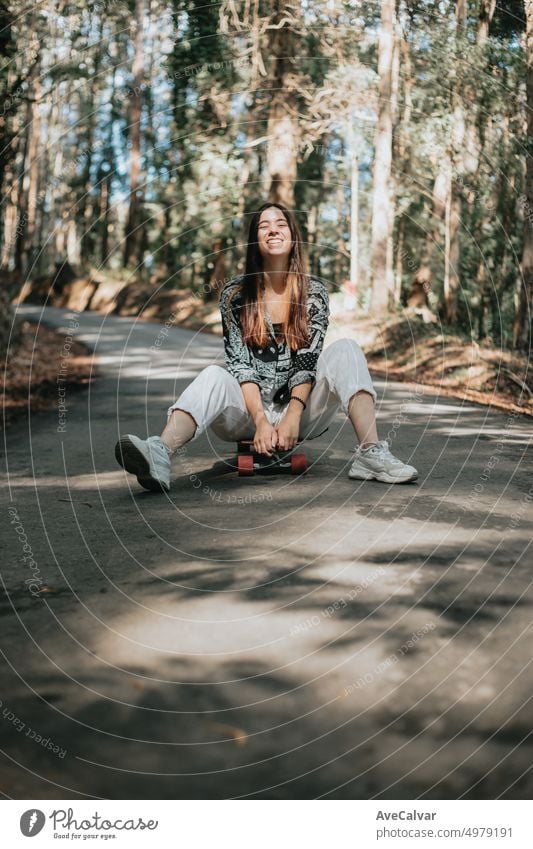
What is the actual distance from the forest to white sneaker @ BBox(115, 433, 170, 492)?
8.30 ft

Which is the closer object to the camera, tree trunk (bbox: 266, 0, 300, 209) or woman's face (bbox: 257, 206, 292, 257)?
woman's face (bbox: 257, 206, 292, 257)

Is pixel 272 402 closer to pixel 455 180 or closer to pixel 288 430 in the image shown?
pixel 288 430

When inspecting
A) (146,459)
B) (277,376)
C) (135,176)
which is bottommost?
(146,459)

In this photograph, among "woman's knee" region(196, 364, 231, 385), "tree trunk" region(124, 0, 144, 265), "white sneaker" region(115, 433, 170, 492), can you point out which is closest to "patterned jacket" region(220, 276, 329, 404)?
"woman's knee" region(196, 364, 231, 385)

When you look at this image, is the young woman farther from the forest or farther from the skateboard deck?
the forest

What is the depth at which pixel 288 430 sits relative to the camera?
186 inches

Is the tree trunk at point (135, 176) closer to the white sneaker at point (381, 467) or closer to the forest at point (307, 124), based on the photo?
the forest at point (307, 124)

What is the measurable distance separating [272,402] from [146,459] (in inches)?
36.8

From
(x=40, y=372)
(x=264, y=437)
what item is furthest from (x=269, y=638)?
(x=40, y=372)

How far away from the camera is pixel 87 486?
5.05 m

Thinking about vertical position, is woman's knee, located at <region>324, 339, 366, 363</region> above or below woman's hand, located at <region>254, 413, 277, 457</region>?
above

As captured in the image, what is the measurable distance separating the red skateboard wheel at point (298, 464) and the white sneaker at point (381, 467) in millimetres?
320

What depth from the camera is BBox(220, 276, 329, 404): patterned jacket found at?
4.95m
